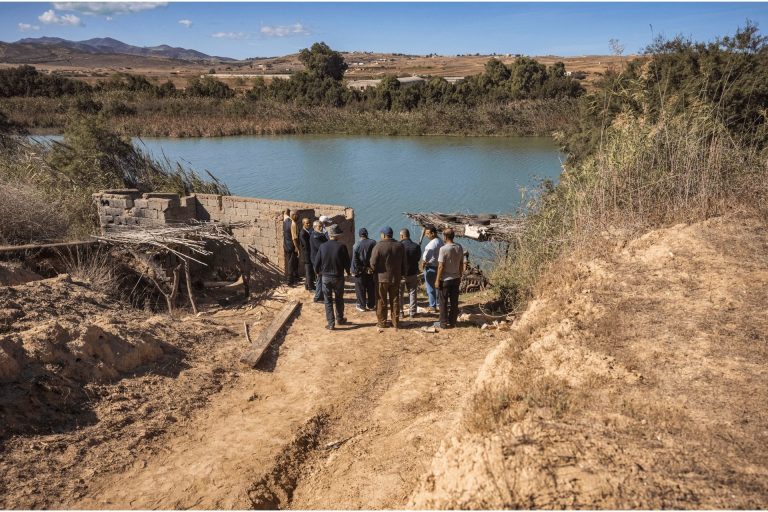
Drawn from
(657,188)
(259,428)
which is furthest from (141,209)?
(657,188)

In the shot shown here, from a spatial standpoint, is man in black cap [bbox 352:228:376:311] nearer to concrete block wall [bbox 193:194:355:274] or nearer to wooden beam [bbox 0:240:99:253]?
concrete block wall [bbox 193:194:355:274]

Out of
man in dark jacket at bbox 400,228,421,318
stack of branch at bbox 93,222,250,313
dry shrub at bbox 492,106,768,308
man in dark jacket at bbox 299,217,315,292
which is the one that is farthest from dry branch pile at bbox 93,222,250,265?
dry shrub at bbox 492,106,768,308

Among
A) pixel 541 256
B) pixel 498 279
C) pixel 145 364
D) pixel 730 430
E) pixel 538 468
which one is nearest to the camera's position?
pixel 538 468

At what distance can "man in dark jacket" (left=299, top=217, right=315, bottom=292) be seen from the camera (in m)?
10.1

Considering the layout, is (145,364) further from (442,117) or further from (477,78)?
(477,78)

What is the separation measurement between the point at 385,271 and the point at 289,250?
117 inches

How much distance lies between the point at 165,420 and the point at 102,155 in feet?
46.6

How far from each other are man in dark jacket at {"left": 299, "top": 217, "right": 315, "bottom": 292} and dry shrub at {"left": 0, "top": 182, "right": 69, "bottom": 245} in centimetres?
526

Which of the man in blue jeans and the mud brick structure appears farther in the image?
the mud brick structure

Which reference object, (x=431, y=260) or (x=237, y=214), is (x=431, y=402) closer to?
(x=431, y=260)

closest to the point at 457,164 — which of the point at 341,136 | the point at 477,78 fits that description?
the point at 341,136

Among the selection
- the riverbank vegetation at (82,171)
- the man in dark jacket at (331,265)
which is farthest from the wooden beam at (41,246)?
the man in dark jacket at (331,265)

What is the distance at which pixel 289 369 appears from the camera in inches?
302

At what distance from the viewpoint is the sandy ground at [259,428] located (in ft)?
16.4
